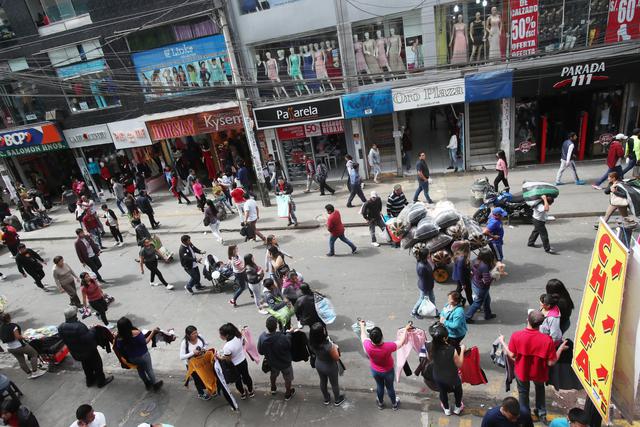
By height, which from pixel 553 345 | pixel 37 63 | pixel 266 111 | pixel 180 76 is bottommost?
pixel 553 345

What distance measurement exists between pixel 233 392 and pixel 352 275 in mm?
4133

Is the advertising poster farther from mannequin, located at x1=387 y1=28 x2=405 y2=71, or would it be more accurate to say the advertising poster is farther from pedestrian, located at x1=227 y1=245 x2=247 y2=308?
pedestrian, located at x1=227 y1=245 x2=247 y2=308

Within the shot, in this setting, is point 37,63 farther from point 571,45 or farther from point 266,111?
point 571,45

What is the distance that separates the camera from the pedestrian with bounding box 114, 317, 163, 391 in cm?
639

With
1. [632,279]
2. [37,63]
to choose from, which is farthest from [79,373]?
[37,63]

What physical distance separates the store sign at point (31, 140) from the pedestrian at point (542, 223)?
22.9m

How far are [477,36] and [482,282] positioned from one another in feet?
35.4

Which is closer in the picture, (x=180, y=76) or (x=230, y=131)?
(x=180, y=76)

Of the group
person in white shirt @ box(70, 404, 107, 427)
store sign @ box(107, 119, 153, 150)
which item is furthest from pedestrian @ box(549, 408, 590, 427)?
store sign @ box(107, 119, 153, 150)

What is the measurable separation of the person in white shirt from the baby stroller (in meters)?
4.84

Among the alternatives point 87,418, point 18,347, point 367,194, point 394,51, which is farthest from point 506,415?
point 394,51

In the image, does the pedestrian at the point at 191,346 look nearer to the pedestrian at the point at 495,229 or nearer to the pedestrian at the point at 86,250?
the pedestrian at the point at 495,229

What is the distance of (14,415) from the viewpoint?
5.56 meters

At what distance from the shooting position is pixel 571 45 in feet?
44.3
